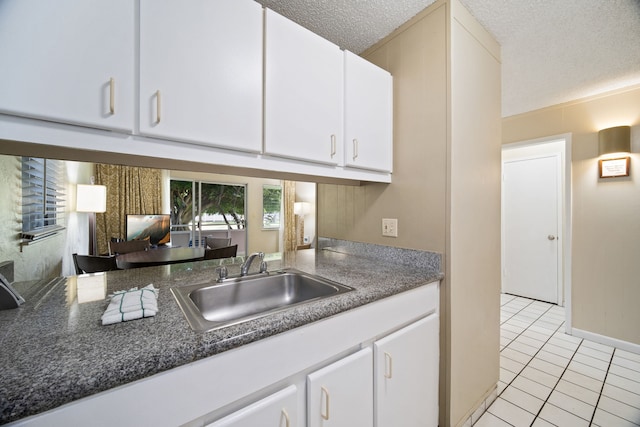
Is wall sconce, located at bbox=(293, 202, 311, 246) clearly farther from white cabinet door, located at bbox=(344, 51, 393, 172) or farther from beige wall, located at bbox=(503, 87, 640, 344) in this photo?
white cabinet door, located at bbox=(344, 51, 393, 172)

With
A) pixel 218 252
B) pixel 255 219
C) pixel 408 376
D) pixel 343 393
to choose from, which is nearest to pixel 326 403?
pixel 343 393

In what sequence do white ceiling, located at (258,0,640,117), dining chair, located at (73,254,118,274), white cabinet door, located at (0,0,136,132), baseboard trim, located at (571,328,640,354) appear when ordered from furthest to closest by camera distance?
baseboard trim, located at (571,328,640,354) → dining chair, located at (73,254,118,274) → white ceiling, located at (258,0,640,117) → white cabinet door, located at (0,0,136,132)

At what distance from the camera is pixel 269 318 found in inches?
31.1

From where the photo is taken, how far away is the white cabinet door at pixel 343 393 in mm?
851

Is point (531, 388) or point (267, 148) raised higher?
point (267, 148)

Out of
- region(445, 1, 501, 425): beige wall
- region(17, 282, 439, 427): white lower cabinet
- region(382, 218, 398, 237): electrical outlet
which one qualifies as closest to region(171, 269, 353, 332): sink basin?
region(17, 282, 439, 427): white lower cabinet

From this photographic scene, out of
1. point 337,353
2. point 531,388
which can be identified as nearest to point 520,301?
point 531,388

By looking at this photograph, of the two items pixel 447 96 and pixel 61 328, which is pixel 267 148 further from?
pixel 447 96

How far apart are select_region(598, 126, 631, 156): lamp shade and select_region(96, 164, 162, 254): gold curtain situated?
5647 mm

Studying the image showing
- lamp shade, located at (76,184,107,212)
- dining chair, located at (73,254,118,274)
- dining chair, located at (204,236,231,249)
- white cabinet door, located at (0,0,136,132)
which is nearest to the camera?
white cabinet door, located at (0,0,136,132)

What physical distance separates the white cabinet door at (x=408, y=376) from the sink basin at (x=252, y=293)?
0.33 metres

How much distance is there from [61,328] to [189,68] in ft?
2.91

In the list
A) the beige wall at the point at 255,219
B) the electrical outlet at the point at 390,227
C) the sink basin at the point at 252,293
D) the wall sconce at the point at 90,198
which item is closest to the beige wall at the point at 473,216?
the electrical outlet at the point at 390,227

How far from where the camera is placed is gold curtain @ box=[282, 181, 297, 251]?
6.41 m
